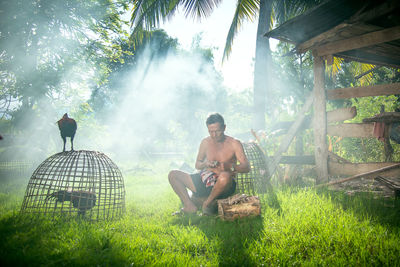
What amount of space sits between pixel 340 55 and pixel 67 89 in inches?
491

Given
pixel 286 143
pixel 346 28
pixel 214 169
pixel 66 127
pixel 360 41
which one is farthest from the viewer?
pixel 286 143

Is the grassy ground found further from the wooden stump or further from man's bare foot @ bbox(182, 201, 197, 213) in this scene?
man's bare foot @ bbox(182, 201, 197, 213)

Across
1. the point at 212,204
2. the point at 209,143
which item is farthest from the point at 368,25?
the point at 212,204

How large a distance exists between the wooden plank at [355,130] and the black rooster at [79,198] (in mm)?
4848

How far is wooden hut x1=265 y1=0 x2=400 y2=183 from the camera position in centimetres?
387

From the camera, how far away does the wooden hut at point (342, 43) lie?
3.87m

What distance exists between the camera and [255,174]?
4.80 m

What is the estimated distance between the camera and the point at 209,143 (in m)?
4.16

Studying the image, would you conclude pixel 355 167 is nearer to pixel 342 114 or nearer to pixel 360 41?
pixel 342 114

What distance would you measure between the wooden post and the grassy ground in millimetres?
1264

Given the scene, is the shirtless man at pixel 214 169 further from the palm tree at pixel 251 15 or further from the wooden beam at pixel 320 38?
the palm tree at pixel 251 15

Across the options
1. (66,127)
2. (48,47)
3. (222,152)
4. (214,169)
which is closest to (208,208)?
(214,169)

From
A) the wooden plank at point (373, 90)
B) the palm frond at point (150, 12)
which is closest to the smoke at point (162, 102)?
the palm frond at point (150, 12)

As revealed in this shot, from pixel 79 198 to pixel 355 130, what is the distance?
520 centimetres
